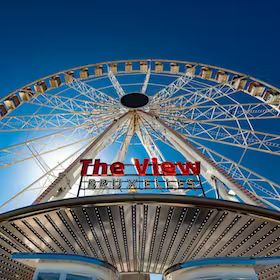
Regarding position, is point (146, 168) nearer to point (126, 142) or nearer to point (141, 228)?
point (141, 228)

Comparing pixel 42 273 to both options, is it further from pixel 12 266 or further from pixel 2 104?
pixel 2 104

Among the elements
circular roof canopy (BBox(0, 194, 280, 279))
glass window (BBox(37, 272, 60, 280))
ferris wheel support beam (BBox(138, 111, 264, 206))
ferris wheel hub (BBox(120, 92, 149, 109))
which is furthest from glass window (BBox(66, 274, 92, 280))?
ferris wheel hub (BBox(120, 92, 149, 109))

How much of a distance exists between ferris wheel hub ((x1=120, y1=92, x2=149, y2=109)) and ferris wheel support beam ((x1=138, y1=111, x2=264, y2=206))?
0.95 metres

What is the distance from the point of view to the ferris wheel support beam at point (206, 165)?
9.32 metres

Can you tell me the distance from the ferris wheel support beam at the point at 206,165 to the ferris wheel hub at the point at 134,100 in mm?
951

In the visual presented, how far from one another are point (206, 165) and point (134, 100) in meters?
8.15

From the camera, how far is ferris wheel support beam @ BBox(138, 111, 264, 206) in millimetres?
9316

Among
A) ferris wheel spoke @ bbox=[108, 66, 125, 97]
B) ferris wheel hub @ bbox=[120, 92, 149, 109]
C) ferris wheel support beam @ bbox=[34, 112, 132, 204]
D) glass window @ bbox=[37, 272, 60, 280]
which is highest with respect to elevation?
ferris wheel spoke @ bbox=[108, 66, 125, 97]

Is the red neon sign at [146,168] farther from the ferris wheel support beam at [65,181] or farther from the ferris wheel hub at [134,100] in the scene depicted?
the ferris wheel hub at [134,100]

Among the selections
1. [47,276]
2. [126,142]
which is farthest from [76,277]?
[126,142]

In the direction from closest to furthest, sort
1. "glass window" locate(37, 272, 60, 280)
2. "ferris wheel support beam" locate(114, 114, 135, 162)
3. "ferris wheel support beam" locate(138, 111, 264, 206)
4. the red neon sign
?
"glass window" locate(37, 272, 60, 280) → "ferris wheel support beam" locate(138, 111, 264, 206) → the red neon sign → "ferris wheel support beam" locate(114, 114, 135, 162)

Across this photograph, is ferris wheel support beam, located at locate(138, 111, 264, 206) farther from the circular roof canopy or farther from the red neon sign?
the circular roof canopy

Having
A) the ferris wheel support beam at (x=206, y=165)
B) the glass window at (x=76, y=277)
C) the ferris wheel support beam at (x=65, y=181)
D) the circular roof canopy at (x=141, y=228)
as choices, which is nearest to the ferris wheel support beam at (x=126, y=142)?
the ferris wheel support beam at (x=206, y=165)

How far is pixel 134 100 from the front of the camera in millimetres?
18141
